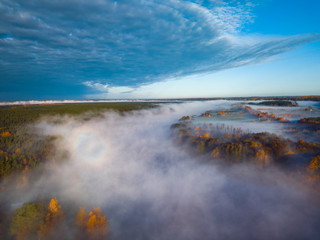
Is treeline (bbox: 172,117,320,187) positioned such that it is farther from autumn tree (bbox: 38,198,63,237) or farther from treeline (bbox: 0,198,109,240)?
autumn tree (bbox: 38,198,63,237)

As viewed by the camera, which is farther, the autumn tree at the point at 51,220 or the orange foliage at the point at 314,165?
the orange foliage at the point at 314,165

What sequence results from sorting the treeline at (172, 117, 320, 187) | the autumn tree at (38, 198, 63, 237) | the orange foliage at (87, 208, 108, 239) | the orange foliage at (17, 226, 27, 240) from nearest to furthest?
the orange foliage at (17, 226, 27, 240), the autumn tree at (38, 198, 63, 237), the orange foliage at (87, 208, 108, 239), the treeline at (172, 117, 320, 187)

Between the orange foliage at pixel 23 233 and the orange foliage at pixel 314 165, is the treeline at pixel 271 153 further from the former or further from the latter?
the orange foliage at pixel 23 233

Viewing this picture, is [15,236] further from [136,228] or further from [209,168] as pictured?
[209,168]

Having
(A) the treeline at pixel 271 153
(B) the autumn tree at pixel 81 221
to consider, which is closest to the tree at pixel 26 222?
(B) the autumn tree at pixel 81 221

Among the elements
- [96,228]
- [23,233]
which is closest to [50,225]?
[23,233]

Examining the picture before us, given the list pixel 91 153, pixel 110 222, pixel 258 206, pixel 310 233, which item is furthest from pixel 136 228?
pixel 91 153

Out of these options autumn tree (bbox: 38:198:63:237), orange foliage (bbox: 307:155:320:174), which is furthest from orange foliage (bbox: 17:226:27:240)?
orange foliage (bbox: 307:155:320:174)

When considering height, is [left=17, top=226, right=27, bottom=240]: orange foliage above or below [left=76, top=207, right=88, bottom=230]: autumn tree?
above

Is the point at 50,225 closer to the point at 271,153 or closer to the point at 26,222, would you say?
the point at 26,222
